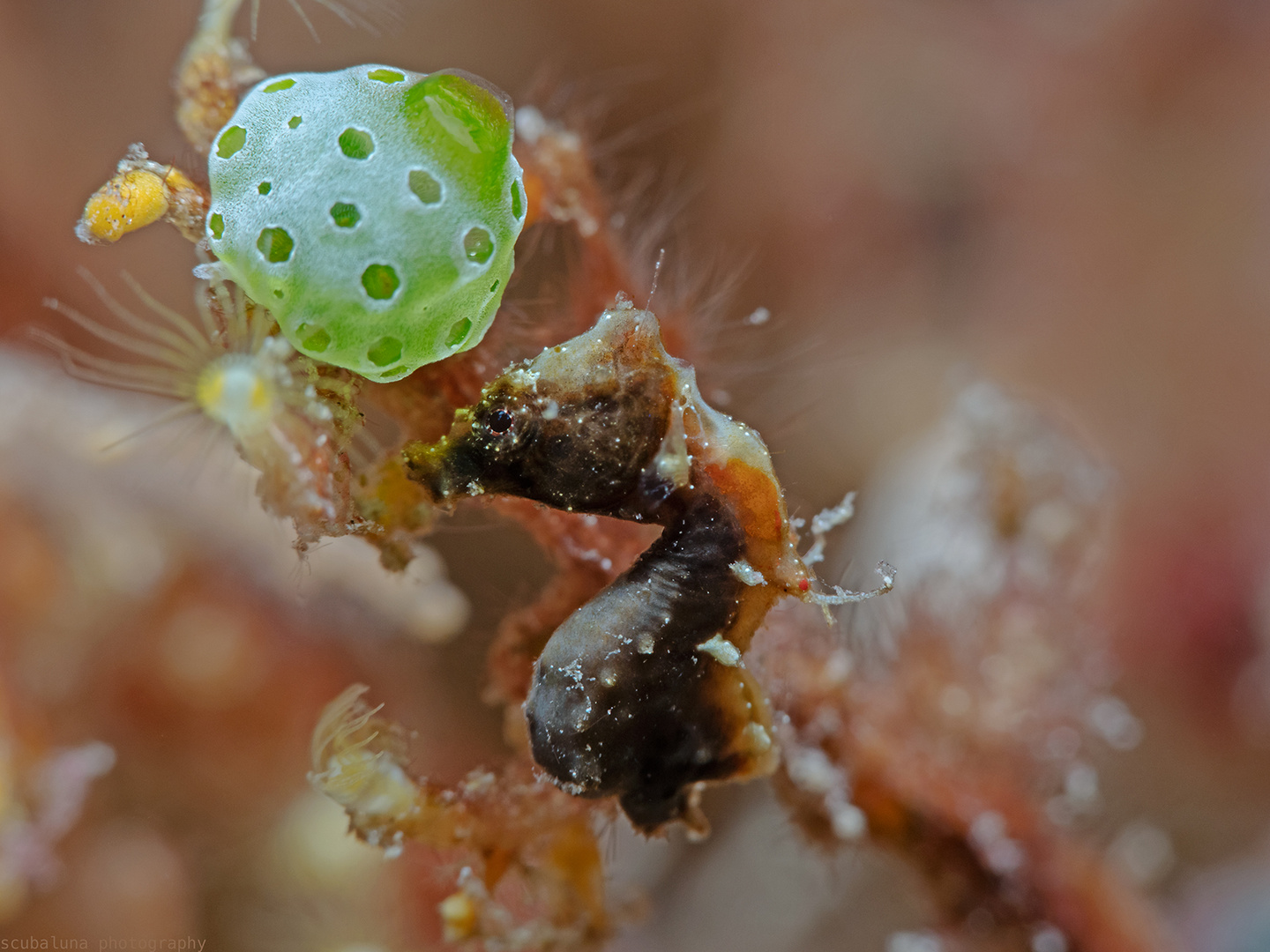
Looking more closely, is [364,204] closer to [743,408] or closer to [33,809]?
[743,408]

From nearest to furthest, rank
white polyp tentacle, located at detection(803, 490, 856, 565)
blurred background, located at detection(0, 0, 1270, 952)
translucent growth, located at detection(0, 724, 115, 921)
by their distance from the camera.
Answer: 1. white polyp tentacle, located at detection(803, 490, 856, 565)
2. translucent growth, located at detection(0, 724, 115, 921)
3. blurred background, located at detection(0, 0, 1270, 952)

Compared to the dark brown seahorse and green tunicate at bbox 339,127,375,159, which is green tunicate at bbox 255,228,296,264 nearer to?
green tunicate at bbox 339,127,375,159

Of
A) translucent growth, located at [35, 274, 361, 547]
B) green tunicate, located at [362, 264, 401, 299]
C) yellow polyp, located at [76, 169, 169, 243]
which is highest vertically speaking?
green tunicate, located at [362, 264, 401, 299]

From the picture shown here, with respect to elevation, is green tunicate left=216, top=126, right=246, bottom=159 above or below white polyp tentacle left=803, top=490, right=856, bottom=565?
above

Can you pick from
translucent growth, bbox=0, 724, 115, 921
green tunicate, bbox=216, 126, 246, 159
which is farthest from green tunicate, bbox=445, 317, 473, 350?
translucent growth, bbox=0, 724, 115, 921

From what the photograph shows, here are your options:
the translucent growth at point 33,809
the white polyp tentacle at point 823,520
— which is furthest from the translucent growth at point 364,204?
the translucent growth at point 33,809

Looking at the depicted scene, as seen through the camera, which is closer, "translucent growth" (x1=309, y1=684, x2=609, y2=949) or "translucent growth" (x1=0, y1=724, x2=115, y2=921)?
"translucent growth" (x1=309, y1=684, x2=609, y2=949)

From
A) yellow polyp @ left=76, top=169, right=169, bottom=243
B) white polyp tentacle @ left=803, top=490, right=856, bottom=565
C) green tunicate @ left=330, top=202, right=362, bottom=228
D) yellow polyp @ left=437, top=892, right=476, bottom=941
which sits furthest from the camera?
yellow polyp @ left=437, top=892, right=476, bottom=941
